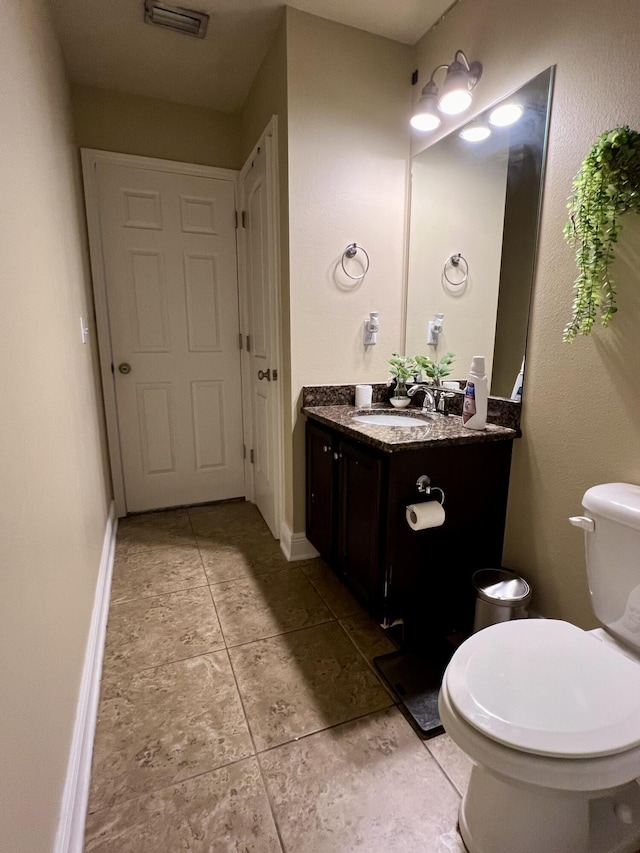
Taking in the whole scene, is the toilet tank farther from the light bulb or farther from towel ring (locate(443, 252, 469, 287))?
the light bulb

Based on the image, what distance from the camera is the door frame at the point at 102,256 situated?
7.71 feet

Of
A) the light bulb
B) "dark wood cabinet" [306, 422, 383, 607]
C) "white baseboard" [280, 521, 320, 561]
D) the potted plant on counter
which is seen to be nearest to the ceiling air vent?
the light bulb

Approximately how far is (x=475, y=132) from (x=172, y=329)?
1902 millimetres

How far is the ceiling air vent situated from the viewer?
68.9 inches

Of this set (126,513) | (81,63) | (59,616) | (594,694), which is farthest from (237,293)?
(594,694)

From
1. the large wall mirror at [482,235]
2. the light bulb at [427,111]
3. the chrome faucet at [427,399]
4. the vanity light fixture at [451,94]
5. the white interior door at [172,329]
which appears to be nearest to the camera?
the large wall mirror at [482,235]

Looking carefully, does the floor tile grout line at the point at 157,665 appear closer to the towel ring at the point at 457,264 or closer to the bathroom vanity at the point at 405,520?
the bathroom vanity at the point at 405,520

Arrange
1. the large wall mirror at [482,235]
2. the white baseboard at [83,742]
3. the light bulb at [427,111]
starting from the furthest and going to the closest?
1. the light bulb at [427,111]
2. the large wall mirror at [482,235]
3. the white baseboard at [83,742]

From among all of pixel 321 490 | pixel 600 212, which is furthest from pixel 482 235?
pixel 321 490

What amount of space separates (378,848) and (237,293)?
263cm

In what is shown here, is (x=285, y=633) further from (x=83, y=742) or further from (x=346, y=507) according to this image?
(x=83, y=742)

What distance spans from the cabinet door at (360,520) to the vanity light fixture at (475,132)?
1305 mm

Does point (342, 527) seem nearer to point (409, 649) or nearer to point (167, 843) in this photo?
point (409, 649)

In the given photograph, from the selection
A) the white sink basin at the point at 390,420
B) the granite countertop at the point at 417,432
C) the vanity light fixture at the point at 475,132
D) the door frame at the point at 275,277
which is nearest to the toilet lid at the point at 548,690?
the granite countertop at the point at 417,432
